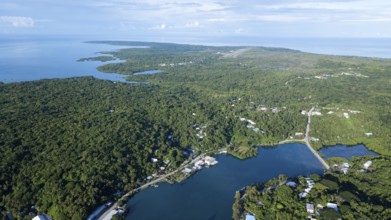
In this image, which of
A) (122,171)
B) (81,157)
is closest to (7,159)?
(81,157)

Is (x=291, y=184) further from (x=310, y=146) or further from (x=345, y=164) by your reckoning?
(x=310, y=146)

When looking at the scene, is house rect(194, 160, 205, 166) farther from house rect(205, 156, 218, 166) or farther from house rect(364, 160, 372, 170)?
house rect(364, 160, 372, 170)

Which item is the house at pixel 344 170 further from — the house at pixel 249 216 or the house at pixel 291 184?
the house at pixel 249 216

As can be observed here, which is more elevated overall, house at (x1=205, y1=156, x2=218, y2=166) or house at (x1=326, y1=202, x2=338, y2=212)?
house at (x1=326, y1=202, x2=338, y2=212)

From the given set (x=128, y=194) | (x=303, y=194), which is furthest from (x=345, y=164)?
(x=128, y=194)

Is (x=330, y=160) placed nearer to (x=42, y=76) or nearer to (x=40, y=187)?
(x=40, y=187)

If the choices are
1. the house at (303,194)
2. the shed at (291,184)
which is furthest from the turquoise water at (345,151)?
the house at (303,194)

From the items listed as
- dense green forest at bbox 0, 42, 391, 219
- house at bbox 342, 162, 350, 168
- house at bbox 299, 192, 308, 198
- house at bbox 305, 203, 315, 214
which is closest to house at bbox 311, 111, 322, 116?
dense green forest at bbox 0, 42, 391, 219
